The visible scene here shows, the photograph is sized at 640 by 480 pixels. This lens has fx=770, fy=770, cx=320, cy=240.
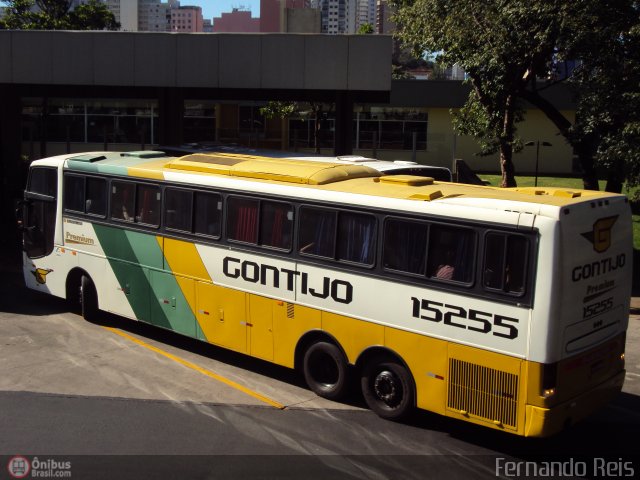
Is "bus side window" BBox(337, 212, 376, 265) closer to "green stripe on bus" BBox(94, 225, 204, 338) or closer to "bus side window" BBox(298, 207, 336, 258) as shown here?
"bus side window" BBox(298, 207, 336, 258)

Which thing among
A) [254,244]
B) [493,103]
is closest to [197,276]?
[254,244]

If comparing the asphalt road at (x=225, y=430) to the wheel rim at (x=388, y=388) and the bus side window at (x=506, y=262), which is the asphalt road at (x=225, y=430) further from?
the bus side window at (x=506, y=262)

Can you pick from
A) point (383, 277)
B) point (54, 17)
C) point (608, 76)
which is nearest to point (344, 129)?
point (608, 76)

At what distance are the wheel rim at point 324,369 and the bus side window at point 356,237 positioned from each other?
4.56 feet

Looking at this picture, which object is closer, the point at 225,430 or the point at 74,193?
the point at 225,430

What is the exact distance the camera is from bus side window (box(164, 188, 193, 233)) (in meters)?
11.5

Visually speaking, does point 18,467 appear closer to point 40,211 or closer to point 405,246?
point 405,246

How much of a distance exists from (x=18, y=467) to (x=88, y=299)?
6111 mm

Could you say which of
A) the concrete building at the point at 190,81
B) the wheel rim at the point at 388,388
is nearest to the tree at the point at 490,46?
the concrete building at the point at 190,81

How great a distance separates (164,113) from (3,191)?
217 inches

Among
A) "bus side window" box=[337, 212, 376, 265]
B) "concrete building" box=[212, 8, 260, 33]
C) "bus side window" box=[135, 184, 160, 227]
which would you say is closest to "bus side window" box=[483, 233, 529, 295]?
"bus side window" box=[337, 212, 376, 265]

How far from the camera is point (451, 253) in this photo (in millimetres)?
8531

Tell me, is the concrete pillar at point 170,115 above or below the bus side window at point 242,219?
above

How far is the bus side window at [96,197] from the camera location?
1300 centimetres
